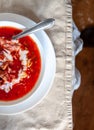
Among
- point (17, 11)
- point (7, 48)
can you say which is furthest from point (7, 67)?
point (17, 11)

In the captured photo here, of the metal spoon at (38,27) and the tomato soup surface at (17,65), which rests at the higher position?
the metal spoon at (38,27)

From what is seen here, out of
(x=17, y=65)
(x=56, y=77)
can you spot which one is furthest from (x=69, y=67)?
(x=17, y=65)

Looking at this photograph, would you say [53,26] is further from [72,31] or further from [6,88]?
[6,88]

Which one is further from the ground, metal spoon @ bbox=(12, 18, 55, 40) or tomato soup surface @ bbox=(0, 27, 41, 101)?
metal spoon @ bbox=(12, 18, 55, 40)

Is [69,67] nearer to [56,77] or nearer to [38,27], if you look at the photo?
[56,77]
